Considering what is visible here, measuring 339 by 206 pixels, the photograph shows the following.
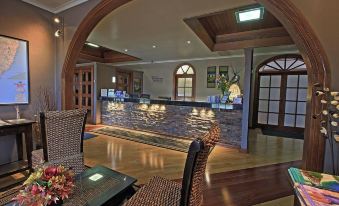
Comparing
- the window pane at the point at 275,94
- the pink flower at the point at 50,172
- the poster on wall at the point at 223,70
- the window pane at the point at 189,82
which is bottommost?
the pink flower at the point at 50,172

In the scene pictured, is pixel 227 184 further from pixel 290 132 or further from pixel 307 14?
pixel 290 132

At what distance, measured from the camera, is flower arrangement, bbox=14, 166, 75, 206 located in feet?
3.45

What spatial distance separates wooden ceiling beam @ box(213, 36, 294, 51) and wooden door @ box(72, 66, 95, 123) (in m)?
4.63

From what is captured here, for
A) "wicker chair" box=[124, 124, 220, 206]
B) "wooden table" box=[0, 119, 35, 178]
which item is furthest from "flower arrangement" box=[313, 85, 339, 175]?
"wooden table" box=[0, 119, 35, 178]

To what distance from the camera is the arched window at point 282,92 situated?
5879 mm

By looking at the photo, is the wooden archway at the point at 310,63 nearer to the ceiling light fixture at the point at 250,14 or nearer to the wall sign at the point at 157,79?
the ceiling light fixture at the point at 250,14

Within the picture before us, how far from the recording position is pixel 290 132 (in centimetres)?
605

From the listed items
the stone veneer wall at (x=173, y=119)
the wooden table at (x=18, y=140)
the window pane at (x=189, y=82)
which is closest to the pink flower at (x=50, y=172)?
the wooden table at (x=18, y=140)

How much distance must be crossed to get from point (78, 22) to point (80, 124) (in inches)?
64.5

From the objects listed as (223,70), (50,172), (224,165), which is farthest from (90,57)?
(50,172)

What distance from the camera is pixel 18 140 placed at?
2814 millimetres

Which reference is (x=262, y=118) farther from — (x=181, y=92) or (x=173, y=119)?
(x=173, y=119)

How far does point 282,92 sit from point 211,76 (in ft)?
7.98

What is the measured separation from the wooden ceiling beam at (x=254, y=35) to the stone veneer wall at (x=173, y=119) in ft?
5.54
